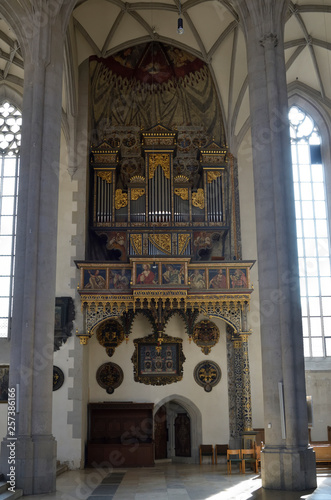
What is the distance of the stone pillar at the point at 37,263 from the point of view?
11555 mm

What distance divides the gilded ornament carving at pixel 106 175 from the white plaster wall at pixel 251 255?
4.79m

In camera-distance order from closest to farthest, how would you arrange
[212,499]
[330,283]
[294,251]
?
[212,499], [294,251], [330,283]

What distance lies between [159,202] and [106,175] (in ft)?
7.09

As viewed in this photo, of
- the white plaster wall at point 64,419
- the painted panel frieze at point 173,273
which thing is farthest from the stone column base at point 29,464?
the painted panel frieze at point 173,273

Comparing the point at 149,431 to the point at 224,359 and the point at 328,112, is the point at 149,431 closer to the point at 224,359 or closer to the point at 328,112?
the point at 224,359

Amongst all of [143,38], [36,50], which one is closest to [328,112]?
[143,38]

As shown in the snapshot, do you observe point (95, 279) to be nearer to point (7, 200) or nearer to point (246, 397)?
point (7, 200)

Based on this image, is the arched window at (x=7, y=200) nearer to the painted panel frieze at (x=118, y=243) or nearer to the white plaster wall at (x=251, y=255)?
the painted panel frieze at (x=118, y=243)

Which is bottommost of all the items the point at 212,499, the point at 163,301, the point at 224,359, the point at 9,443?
the point at 212,499

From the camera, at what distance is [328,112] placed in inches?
859

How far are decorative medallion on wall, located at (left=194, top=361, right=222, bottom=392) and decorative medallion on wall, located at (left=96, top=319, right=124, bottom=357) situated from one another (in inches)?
114

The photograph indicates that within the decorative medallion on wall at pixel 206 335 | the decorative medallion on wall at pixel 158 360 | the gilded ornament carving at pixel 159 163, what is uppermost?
the gilded ornament carving at pixel 159 163

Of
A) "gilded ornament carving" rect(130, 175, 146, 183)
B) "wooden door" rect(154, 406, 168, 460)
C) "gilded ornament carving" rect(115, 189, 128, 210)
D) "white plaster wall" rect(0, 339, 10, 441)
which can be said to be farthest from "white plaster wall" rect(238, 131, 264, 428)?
"white plaster wall" rect(0, 339, 10, 441)

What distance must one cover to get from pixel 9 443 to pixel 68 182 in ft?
34.0
